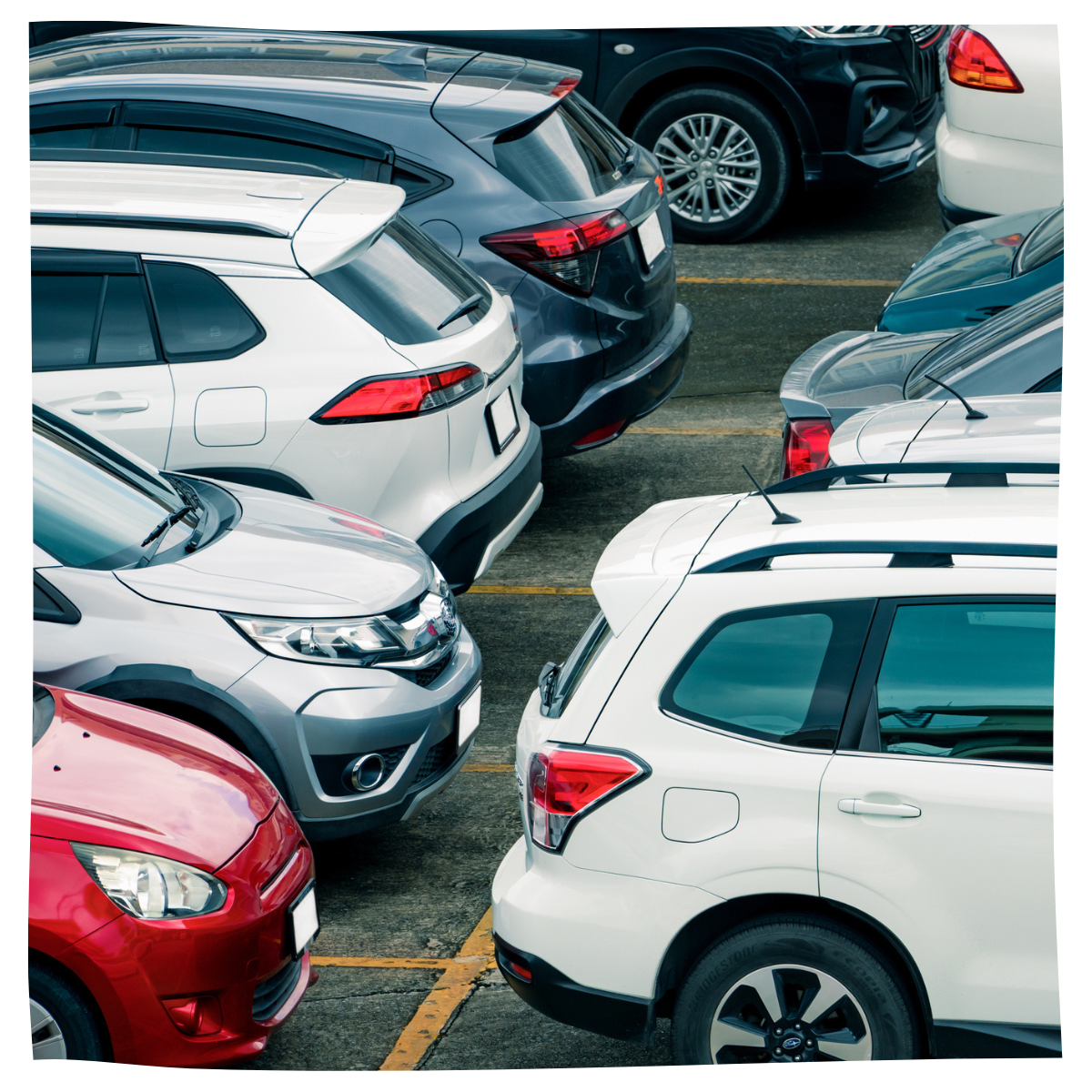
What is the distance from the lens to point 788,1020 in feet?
11.5

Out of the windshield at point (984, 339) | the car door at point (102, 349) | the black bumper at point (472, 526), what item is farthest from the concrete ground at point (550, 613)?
the windshield at point (984, 339)

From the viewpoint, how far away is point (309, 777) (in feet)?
15.5

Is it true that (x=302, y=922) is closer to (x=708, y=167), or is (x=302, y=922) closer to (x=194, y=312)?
(x=194, y=312)

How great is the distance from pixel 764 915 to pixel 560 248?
416 centimetres

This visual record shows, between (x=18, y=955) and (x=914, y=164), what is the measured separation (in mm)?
10124

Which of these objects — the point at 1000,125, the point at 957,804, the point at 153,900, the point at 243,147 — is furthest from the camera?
the point at 1000,125

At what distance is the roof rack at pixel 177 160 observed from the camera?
21.7ft

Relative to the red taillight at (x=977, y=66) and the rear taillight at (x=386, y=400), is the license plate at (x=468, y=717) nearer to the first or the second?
the rear taillight at (x=386, y=400)

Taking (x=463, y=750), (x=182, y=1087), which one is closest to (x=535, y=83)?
(x=463, y=750)

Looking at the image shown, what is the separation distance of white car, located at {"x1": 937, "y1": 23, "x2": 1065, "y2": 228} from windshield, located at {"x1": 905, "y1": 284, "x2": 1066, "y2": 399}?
2.56m

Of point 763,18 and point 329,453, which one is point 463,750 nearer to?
point 329,453

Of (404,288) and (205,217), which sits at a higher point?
(205,217)

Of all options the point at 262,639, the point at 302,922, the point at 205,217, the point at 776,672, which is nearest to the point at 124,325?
the point at 205,217

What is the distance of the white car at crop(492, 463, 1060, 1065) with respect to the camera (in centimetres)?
336
